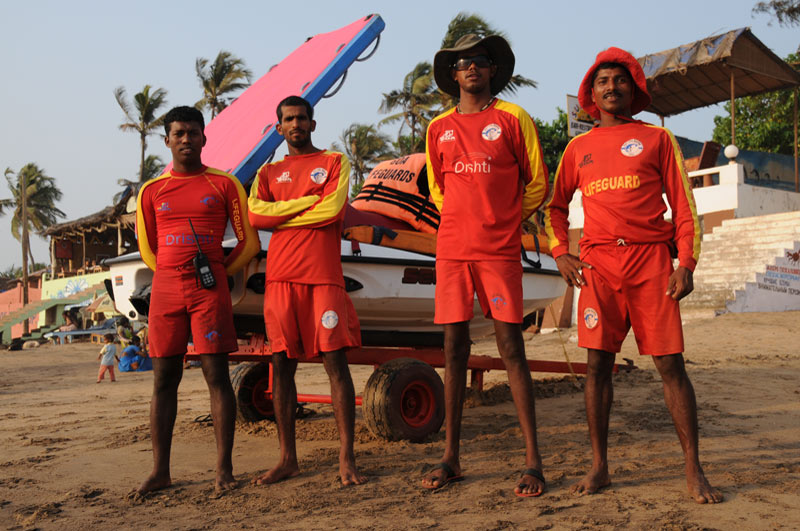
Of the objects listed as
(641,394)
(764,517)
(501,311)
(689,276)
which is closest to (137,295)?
(501,311)

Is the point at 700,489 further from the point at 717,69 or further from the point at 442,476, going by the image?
the point at 717,69

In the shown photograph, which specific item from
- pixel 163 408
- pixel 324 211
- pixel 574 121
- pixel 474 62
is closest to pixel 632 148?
pixel 474 62

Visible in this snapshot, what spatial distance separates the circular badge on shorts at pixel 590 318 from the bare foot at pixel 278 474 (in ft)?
5.40

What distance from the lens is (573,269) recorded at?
10.9 feet

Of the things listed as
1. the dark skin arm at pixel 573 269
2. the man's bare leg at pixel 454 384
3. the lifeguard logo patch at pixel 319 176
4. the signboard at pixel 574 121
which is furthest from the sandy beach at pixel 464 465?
the signboard at pixel 574 121

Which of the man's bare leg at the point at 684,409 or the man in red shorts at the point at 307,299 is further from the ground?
the man in red shorts at the point at 307,299

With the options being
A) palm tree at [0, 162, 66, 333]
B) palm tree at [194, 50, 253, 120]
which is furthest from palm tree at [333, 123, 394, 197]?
palm tree at [0, 162, 66, 333]

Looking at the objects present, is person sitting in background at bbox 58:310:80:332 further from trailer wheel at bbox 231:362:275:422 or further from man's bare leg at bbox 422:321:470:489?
man's bare leg at bbox 422:321:470:489

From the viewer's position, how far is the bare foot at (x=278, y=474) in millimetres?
3453

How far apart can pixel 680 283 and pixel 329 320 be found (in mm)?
1666

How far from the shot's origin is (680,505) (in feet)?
9.50

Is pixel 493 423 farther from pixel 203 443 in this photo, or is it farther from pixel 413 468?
pixel 203 443

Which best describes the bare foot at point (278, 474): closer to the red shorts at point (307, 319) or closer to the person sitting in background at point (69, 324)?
the red shorts at point (307, 319)

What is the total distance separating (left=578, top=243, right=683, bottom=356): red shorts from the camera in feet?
10.2
